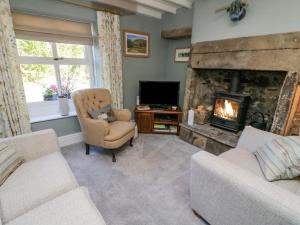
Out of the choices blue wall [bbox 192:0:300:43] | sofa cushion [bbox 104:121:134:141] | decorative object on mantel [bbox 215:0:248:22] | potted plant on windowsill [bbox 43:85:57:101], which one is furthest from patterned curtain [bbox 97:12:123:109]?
decorative object on mantel [bbox 215:0:248:22]

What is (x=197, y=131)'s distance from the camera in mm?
2760

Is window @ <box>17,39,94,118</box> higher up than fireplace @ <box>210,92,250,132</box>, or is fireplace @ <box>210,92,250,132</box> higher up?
window @ <box>17,39,94,118</box>

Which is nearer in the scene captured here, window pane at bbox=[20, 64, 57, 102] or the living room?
the living room

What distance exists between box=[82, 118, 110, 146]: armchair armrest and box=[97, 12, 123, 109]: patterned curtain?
980mm

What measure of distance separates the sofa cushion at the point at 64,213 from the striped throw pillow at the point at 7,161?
1.63 ft

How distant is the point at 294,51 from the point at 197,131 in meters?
1.59

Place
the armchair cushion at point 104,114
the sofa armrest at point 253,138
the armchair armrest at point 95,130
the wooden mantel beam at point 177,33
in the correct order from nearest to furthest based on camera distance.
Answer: the sofa armrest at point 253,138 → the armchair armrest at point 95,130 → the armchair cushion at point 104,114 → the wooden mantel beam at point 177,33

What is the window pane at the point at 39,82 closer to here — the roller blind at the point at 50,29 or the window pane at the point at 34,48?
the window pane at the point at 34,48

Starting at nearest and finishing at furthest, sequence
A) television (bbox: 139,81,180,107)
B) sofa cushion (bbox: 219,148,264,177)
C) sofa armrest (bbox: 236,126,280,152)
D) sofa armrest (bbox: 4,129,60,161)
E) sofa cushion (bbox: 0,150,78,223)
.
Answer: sofa cushion (bbox: 0,150,78,223) → sofa cushion (bbox: 219,148,264,177) → sofa armrest (bbox: 4,129,60,161) → sofa armrest (bbox: 236,126,280,152) → television (bbox: 139,81,180,107)

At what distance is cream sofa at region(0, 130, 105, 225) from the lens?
964 millimetres

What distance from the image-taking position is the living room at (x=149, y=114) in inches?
46.5

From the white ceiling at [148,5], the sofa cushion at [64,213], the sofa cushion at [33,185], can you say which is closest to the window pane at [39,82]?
the white ceiling at [148,5]

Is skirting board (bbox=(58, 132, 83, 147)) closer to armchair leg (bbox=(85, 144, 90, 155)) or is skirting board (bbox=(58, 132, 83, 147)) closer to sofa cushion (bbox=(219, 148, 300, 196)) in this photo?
armchair leg (bbox=(85, 144, 90, 155))

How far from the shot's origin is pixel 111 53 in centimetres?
297
